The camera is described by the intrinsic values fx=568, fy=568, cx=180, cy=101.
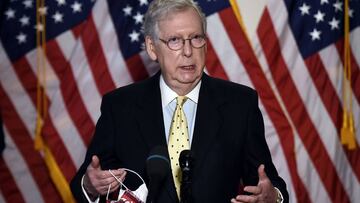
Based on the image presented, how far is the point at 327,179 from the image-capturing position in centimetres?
291

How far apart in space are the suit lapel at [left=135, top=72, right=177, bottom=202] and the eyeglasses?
18 cm

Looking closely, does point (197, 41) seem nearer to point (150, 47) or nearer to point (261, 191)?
point (150, 47)

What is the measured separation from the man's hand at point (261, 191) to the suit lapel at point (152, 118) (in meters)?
0.28

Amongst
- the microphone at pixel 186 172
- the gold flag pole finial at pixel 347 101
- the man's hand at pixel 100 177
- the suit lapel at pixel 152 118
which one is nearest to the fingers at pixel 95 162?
the man's hand at pixel 100 177

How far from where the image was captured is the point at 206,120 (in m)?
1.65

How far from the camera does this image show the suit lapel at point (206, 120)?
1.60 meters

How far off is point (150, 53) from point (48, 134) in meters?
1.33

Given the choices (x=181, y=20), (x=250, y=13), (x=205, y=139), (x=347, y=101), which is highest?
(x=181, y=20)

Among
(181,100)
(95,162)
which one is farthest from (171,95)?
(95,162)

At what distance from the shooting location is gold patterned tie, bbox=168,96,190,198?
1607mm

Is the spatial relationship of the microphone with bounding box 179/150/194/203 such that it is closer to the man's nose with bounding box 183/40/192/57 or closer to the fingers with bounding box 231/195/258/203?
the fingers with bounding box 231/195/258/203

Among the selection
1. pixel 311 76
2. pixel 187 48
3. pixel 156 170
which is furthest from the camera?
pixel 311 76

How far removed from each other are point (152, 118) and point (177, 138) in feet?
0.33

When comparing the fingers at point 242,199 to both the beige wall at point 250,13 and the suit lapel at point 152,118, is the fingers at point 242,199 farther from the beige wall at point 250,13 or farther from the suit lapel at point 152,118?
the beige wall at point 250,13
